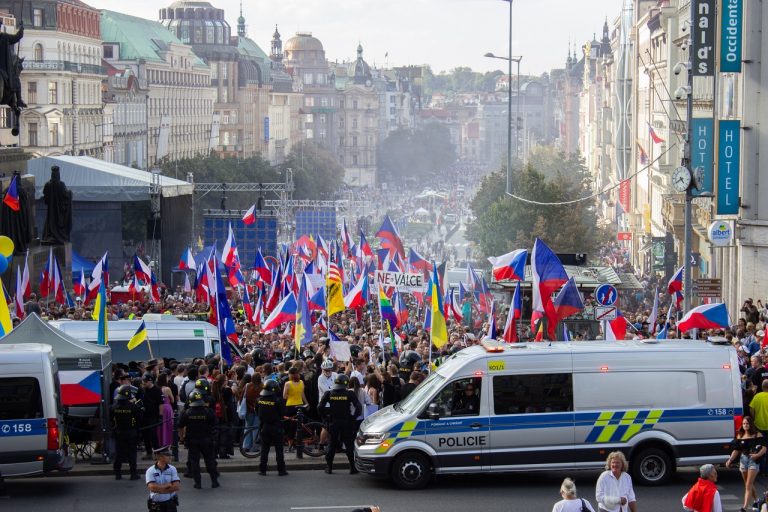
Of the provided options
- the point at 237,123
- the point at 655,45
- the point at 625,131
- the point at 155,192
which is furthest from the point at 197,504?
the point at 237,123

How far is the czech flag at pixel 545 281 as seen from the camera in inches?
961

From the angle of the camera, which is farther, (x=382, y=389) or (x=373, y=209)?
(x=373, y=209)

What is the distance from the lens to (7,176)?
3778cm

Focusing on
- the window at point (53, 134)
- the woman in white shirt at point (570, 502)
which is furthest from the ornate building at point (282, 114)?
the woman in white shirt at point (570, 502)

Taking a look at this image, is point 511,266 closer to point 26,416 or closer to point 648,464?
point 648,464

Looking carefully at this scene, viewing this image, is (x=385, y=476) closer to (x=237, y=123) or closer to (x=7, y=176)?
(x=7, y=176)

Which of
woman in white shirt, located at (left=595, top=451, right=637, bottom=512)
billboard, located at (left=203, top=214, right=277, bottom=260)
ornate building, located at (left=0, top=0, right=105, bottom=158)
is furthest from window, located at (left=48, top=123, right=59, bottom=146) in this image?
woman in white shirt, located at (left=595, top=451, right=637, bottom=512)

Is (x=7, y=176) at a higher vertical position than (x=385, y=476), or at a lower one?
higher

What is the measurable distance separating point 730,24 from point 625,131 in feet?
174

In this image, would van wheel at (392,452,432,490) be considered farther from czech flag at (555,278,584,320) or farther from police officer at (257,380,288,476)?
czech flag at (555,278,584,320)

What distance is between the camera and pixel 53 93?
8525 centimetres

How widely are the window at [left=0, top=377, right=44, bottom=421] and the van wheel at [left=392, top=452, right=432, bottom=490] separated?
4.14 m

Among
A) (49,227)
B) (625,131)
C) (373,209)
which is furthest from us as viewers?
(373,209)

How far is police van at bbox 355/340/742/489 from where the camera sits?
18.0m
